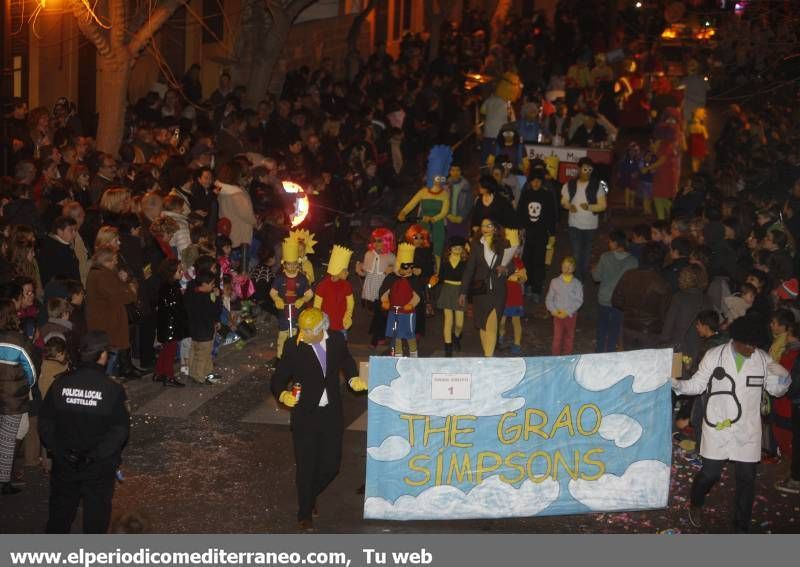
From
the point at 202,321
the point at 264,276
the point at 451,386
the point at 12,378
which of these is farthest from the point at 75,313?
the point at 264,276

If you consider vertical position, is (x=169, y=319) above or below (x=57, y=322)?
below

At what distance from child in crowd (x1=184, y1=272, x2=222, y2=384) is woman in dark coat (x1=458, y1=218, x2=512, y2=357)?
2.65 m

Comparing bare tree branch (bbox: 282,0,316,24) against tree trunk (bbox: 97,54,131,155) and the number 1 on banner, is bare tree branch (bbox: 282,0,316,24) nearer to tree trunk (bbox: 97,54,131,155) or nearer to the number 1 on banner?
tree trunk (bbox: 97,54,131,155)

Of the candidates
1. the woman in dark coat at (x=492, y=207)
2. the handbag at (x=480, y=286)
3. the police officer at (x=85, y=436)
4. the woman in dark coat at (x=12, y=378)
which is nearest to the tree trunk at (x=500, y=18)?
the woman in dark coat at (x=492, y=207)

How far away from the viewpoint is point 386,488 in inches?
384

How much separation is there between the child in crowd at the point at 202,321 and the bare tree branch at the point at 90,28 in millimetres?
5144

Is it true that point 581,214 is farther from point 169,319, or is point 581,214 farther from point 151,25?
point 151,25

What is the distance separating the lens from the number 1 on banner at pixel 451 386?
32.1ft

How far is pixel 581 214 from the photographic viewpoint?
1662cm

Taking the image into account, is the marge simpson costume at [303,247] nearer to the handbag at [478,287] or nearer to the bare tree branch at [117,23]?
the handbag at [478,287]

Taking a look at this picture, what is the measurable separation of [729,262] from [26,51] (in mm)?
12184

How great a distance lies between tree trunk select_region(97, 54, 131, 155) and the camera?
1802cm

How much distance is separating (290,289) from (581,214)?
4836 millimetres

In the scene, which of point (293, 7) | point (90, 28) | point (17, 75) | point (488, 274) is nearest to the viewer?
point (488, 274)
